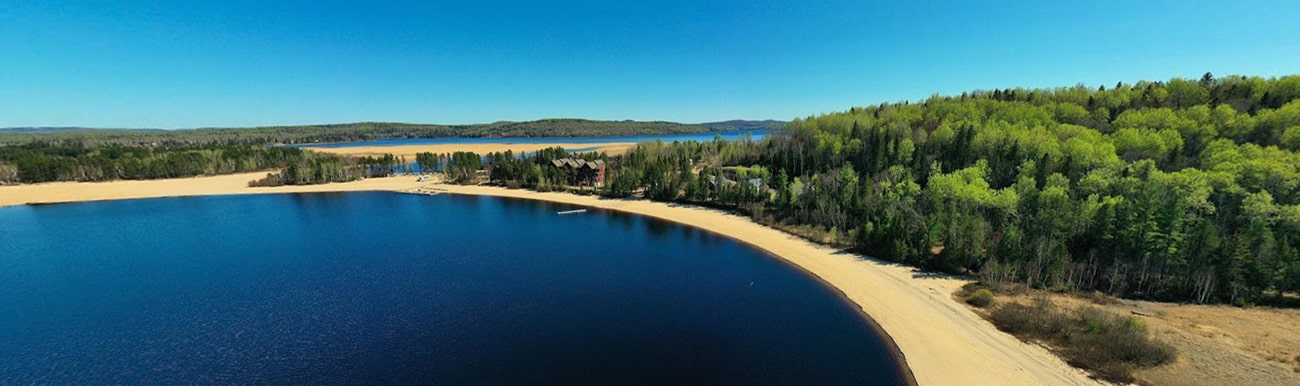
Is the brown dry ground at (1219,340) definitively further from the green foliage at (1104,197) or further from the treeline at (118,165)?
the treeline at (118,165)

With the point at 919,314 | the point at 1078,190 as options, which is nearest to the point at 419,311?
the point at 919,314

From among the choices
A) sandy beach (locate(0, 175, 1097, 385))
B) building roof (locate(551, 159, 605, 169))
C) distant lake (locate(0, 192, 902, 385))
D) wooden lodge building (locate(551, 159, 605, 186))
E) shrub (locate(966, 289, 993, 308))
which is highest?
building roof (locate(551, 159, 605, 169))

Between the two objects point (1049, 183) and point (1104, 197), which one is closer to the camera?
point (1104, 197)

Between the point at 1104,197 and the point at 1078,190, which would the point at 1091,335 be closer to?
the point at 1104,197

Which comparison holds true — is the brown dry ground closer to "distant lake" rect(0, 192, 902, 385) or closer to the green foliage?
the green foliage

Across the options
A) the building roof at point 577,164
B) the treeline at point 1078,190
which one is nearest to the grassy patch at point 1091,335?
the treeline at point 1078,190

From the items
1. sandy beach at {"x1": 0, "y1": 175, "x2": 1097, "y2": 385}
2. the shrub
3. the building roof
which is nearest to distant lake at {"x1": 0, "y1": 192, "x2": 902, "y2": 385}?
sandy beach at {"x1": 0, "y1": 175, "x2": 1097, "y2": 385}
